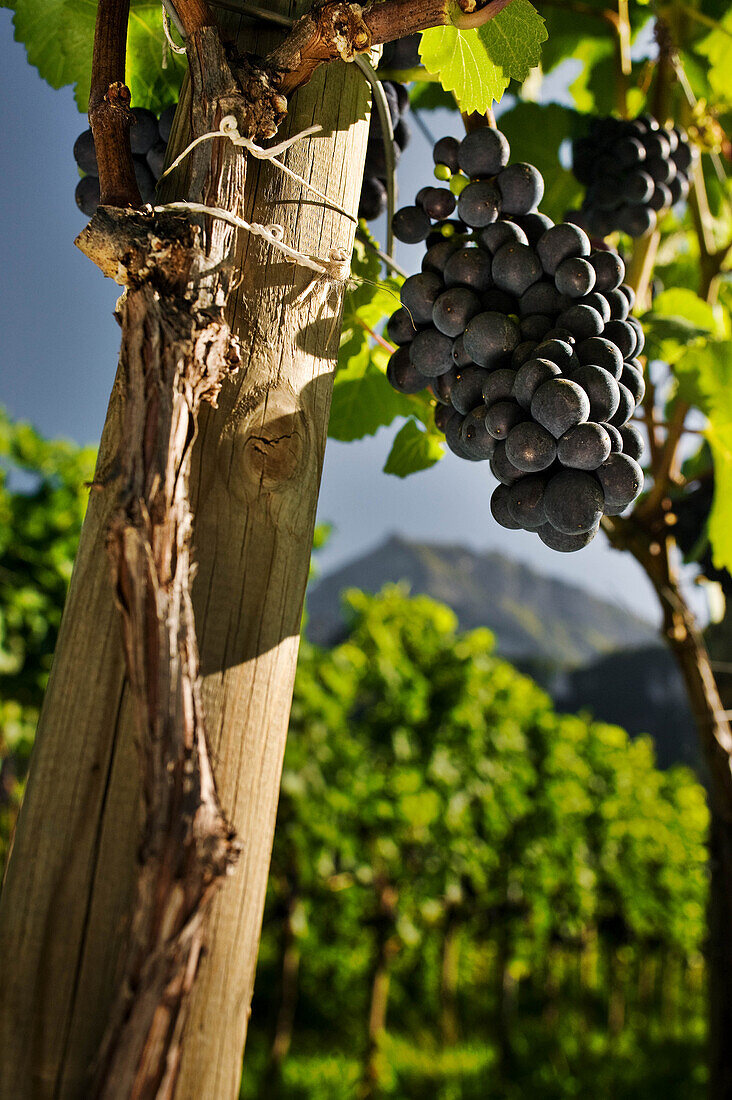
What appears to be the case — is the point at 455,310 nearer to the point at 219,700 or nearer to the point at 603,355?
the point at 603,355

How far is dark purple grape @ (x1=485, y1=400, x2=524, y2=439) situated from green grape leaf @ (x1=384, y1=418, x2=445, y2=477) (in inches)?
20.1

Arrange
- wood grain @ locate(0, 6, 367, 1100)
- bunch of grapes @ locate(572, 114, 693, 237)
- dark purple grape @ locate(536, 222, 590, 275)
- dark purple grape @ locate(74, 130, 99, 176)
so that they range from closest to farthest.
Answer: wood grain @ locate(0, 6, 367, 1100) < dark purple grape @ locate(536, 222, 590, 275) < dark purple grape @ locate(74, 130, 99, 176) < bunch of grapes @ locate(572, 114, 693, 237)

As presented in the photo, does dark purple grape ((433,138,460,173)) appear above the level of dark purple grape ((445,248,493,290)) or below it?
above

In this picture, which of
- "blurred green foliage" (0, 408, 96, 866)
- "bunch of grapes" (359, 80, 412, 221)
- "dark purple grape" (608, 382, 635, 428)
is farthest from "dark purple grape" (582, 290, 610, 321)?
"blurred green foliage" (0, 408, 96, 866)

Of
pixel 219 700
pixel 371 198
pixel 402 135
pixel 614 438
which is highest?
pixel 402 135

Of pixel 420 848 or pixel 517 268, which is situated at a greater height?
→ pixel 517 268

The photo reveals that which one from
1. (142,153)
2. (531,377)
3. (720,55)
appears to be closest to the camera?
(531,377)

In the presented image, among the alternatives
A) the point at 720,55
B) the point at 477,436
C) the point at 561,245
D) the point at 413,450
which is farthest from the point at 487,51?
the point at 720,55

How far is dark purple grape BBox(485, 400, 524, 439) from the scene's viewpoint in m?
0.88

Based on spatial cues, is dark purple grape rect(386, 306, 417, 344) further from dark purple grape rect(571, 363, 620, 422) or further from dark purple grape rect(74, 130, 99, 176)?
dark purple grape rect(74, 130, 99, 176)

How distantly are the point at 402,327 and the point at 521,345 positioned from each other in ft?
0.68

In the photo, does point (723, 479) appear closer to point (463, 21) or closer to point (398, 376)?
point (398, 376)

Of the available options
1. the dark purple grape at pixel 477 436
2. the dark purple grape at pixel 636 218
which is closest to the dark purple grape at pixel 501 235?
the dark purple grape at pixel 477 436

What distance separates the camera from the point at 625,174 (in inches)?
64.9
